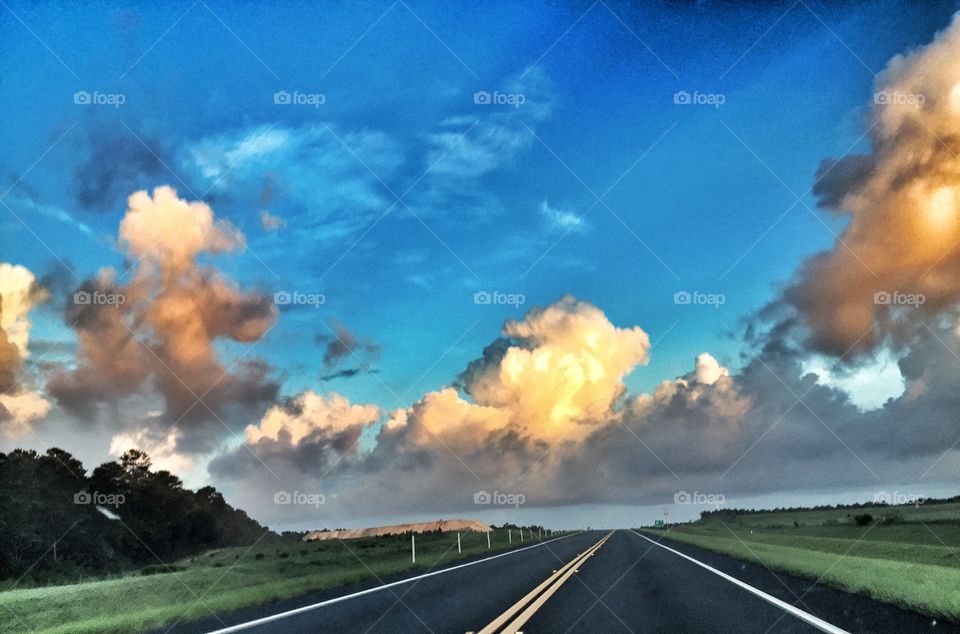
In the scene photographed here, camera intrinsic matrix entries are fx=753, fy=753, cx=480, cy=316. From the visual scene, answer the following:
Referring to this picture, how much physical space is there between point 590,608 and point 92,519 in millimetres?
72560

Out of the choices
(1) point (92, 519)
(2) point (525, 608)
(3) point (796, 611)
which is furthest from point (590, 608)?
(1) point (92, 519)

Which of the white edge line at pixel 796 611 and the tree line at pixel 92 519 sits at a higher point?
the tree line at pixel 92 519

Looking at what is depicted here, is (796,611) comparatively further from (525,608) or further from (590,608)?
(525,608)

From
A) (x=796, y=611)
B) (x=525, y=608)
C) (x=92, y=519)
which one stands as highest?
(x=92, y=519)

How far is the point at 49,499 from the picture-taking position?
7000 centimetres

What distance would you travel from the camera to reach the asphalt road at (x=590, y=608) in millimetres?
10664

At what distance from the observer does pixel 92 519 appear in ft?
237

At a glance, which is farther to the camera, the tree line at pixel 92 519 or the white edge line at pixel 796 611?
the tree line at pixel 92 519

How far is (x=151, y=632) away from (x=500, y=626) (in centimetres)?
565

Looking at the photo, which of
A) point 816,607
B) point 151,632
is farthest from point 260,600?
point 816,607

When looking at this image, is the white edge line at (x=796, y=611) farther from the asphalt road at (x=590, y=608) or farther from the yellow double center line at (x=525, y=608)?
the yellow double center line at (x=525, y=608)

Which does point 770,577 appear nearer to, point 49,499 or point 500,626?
point 500,626

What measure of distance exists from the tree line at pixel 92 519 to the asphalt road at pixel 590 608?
147 ft

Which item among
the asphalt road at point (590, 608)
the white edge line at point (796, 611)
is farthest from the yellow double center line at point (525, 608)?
the white edge line at point (796, 611)
